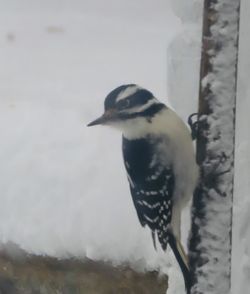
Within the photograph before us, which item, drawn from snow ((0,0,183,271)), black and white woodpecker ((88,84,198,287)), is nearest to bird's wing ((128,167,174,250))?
black and white woodpecker ((88,84,198,287))

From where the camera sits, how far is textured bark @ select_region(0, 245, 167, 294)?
2469 mm

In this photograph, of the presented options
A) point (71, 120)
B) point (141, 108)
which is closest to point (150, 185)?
point (141, 108)

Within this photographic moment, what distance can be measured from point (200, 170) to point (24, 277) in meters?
0.90

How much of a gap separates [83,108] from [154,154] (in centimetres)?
84

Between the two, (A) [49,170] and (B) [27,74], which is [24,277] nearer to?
(A) [49,170]

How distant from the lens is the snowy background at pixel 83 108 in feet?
6.79

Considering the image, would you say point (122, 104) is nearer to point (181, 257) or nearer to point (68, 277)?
point (181, 257)

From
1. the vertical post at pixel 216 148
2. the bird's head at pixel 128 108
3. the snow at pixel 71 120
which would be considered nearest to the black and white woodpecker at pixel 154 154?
the bird's head at pixel 128 108

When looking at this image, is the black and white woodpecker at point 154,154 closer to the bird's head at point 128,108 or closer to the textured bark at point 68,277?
the bird's head at point 128,108

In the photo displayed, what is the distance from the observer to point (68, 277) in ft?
8.38

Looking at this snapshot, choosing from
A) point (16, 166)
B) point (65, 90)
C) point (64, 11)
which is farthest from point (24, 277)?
point (64, 11)

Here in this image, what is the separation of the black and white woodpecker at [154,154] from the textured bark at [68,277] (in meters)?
0.49

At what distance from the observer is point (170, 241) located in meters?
1.96

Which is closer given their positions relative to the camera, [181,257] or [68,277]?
[181,257]
